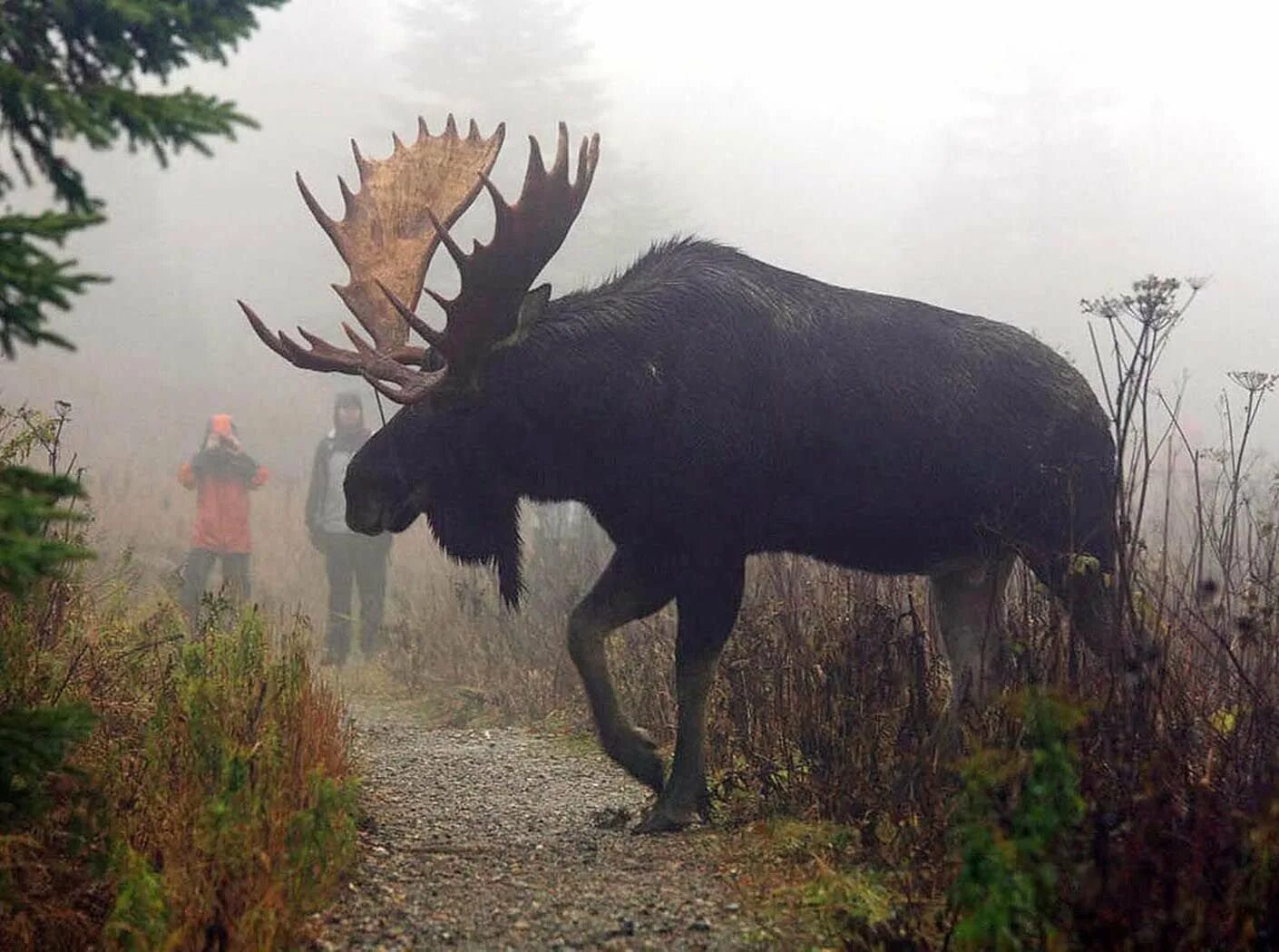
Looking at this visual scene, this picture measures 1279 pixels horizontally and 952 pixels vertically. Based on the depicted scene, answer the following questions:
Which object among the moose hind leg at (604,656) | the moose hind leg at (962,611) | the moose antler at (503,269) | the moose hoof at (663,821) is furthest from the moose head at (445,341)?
the moose hind leg at (962,611)

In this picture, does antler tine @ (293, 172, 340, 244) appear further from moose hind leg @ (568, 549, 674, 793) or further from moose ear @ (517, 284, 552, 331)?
moose hind leg @ (568, 549, 674, 793)

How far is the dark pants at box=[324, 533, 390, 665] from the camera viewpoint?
1148 cm

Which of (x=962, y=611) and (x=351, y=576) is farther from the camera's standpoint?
(x=351, y=576)

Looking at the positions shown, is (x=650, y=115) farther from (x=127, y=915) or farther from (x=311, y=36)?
(x=127, y=915)

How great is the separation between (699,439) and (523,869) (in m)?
1.61

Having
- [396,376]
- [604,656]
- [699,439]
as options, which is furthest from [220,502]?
[699,439]

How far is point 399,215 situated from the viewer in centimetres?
567

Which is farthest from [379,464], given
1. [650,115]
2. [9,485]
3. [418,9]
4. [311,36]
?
[650,115]

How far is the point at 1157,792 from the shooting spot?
104 inches

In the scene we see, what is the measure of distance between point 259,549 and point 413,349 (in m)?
11.3

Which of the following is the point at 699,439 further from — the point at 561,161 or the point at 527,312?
the point at 561,161

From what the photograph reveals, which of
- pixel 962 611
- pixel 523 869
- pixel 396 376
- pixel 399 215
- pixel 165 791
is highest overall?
pixel 399 215

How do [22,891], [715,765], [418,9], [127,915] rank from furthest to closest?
[418,9], [715,765], [22,891], [127,915]

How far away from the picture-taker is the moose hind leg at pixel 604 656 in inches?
193
